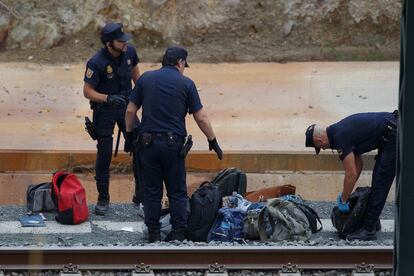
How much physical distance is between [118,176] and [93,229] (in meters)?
3.46

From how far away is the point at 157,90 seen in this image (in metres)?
9.36

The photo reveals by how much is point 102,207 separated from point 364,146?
107 inches

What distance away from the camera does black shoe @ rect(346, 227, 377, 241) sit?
9719 mm

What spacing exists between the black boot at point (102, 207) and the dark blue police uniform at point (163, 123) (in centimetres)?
126

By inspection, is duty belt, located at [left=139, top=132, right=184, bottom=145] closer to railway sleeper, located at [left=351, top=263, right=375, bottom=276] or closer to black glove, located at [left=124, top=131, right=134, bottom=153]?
black glove, located at [left=124, top=131, right=134, bottom=153]

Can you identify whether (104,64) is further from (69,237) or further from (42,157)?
(42,157)

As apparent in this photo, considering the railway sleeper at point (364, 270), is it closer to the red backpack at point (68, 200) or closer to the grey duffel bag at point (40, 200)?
the red backpack at point (68, 200)

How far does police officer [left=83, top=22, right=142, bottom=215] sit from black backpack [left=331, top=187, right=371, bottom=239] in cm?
200

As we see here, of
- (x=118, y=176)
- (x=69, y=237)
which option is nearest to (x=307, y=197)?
(x=118, y=176)

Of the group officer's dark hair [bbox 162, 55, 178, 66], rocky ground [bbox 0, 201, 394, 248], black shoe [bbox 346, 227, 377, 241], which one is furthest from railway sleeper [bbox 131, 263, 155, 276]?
black shoe [bbox 346, 227, 377, 241]

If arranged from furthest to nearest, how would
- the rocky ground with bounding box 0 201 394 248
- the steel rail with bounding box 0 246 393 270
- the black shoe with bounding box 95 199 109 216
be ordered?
1. the black shoe with bounding box 95 199 109 216
2. the rocky ground with bounding box 0 201 394 248
3. the steel rail with bounding box 0 246 393 270

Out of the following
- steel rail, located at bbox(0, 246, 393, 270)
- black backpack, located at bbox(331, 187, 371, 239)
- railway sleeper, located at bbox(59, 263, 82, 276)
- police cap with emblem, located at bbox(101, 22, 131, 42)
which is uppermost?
police cap with emblem, located at bbox(101, 22, 131, 42)

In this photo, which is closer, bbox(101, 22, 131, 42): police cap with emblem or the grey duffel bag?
bbox(101, 22, 131, 42): police cap with emblem

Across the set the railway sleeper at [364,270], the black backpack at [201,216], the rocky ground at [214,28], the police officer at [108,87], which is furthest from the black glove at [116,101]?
the rocky ground at [214,28]
